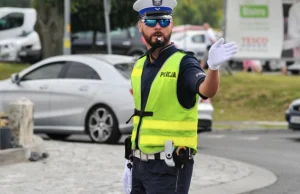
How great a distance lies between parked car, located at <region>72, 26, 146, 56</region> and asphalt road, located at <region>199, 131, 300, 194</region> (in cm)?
1657

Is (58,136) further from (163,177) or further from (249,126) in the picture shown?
(163,177)

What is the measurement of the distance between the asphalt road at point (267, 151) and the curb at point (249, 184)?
0.35 feet

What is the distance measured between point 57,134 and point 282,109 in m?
8.29

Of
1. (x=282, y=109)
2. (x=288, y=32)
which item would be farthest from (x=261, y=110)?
(x=288, y=32)

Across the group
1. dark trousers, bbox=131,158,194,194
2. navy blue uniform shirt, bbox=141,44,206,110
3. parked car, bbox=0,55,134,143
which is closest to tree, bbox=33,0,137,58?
parked car, bbox=0,55,134,143

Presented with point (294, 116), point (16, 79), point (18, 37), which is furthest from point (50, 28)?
point (294, 116)

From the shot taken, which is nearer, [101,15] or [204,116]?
[204,116]

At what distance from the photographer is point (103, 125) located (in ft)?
49.4

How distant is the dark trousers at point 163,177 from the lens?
5.19m

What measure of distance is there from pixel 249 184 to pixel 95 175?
1.88 meters

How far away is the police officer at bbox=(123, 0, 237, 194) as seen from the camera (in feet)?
17.0

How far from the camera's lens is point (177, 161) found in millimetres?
5148

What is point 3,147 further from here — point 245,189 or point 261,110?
point 261,110

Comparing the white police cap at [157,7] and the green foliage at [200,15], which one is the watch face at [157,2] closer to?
the white police cap at [157,7]
